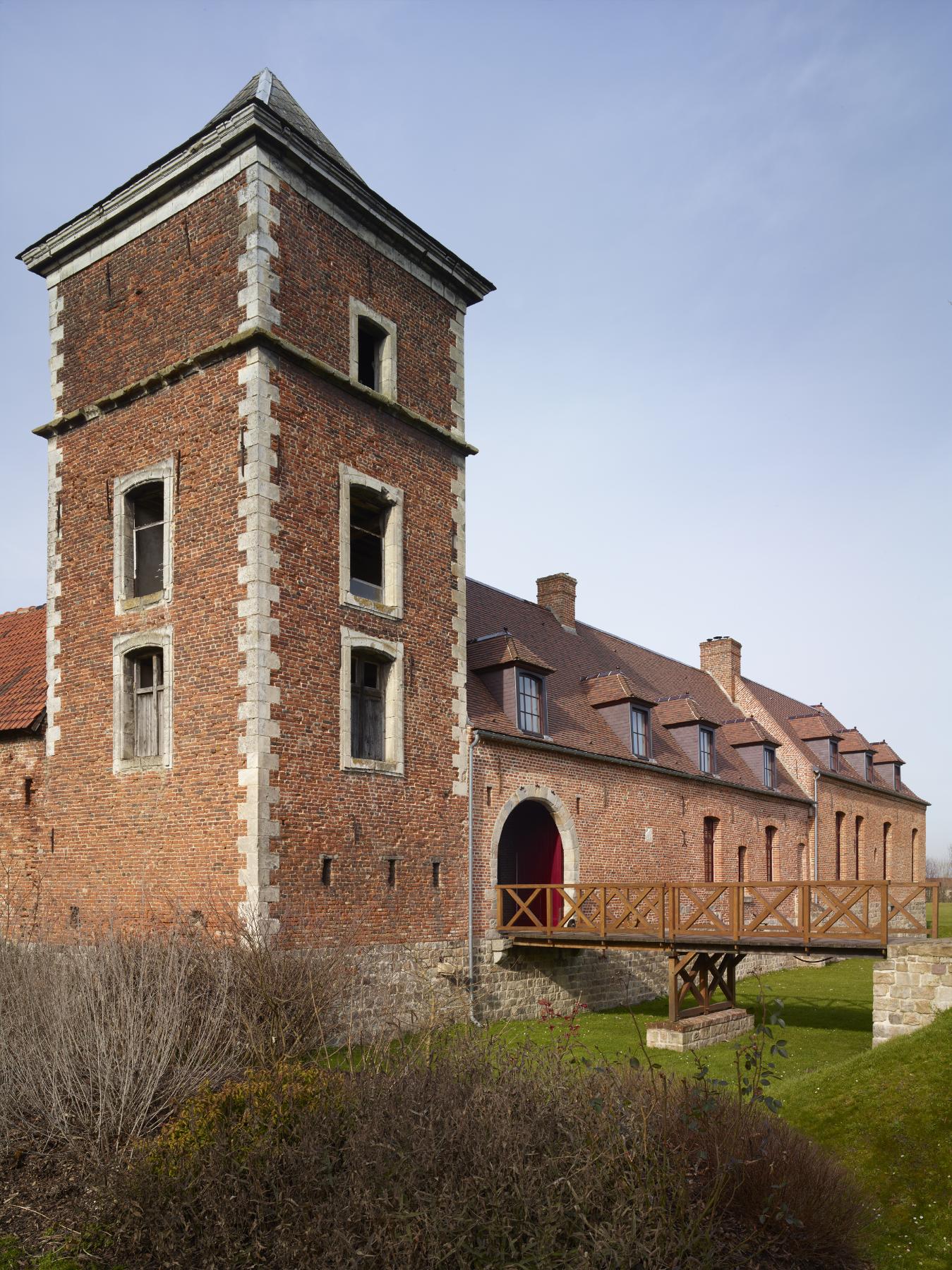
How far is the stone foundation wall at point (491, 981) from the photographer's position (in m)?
13.6

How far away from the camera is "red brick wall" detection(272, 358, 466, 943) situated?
13359 mm

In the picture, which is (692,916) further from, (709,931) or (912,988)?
(912,988)

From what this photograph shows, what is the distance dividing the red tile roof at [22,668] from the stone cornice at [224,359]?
3.51 m

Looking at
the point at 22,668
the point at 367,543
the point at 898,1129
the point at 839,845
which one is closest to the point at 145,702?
the point at 22,668

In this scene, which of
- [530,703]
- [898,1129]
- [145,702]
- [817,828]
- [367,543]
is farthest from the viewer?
[817,828]

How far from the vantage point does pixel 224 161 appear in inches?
560

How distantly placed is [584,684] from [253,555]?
1038 cm

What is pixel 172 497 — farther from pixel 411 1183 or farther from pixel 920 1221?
pixel 920 1221

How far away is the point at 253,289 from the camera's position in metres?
13.7

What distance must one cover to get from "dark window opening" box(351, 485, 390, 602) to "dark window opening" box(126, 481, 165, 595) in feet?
8.88

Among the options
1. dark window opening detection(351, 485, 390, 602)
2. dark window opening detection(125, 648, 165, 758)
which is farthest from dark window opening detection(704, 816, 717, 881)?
dark window opening detection(125, 648, 165, 758)

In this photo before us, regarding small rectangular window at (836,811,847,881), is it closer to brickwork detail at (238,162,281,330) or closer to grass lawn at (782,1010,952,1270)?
grass lawn at (782,1010,952,1270)

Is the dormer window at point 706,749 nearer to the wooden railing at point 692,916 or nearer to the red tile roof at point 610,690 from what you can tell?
the red tile roof at point 610,690

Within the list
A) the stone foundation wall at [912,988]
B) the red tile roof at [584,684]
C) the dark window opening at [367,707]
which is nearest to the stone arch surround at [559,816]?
the red tile roof at [584,684]
